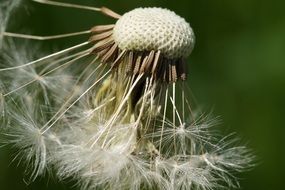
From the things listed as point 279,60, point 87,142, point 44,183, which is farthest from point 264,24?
point 87,142

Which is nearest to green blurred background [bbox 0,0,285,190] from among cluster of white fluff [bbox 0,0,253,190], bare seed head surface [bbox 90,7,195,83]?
cluster of white fluff [bbox 0,0,253,190]

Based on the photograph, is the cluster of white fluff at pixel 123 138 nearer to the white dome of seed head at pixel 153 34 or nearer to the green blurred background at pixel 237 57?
the white dome of seed head at pixel 153 34

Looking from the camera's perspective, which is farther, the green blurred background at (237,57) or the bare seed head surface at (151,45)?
the green blurred background at (237,57)

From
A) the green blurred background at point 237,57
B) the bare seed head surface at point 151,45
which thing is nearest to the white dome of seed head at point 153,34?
the bare seed head surface at point 151,45

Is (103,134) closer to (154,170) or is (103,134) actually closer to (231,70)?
(154,170)

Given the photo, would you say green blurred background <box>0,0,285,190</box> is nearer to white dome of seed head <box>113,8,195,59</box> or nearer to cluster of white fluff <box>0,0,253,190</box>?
cluster of white fluff <box>0,0,253,190</box>

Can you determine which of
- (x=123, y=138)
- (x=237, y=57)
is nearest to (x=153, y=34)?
(x=123, y=138)

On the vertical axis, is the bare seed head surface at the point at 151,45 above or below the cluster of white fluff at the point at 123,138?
above

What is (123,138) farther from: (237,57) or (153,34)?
(237,57)
